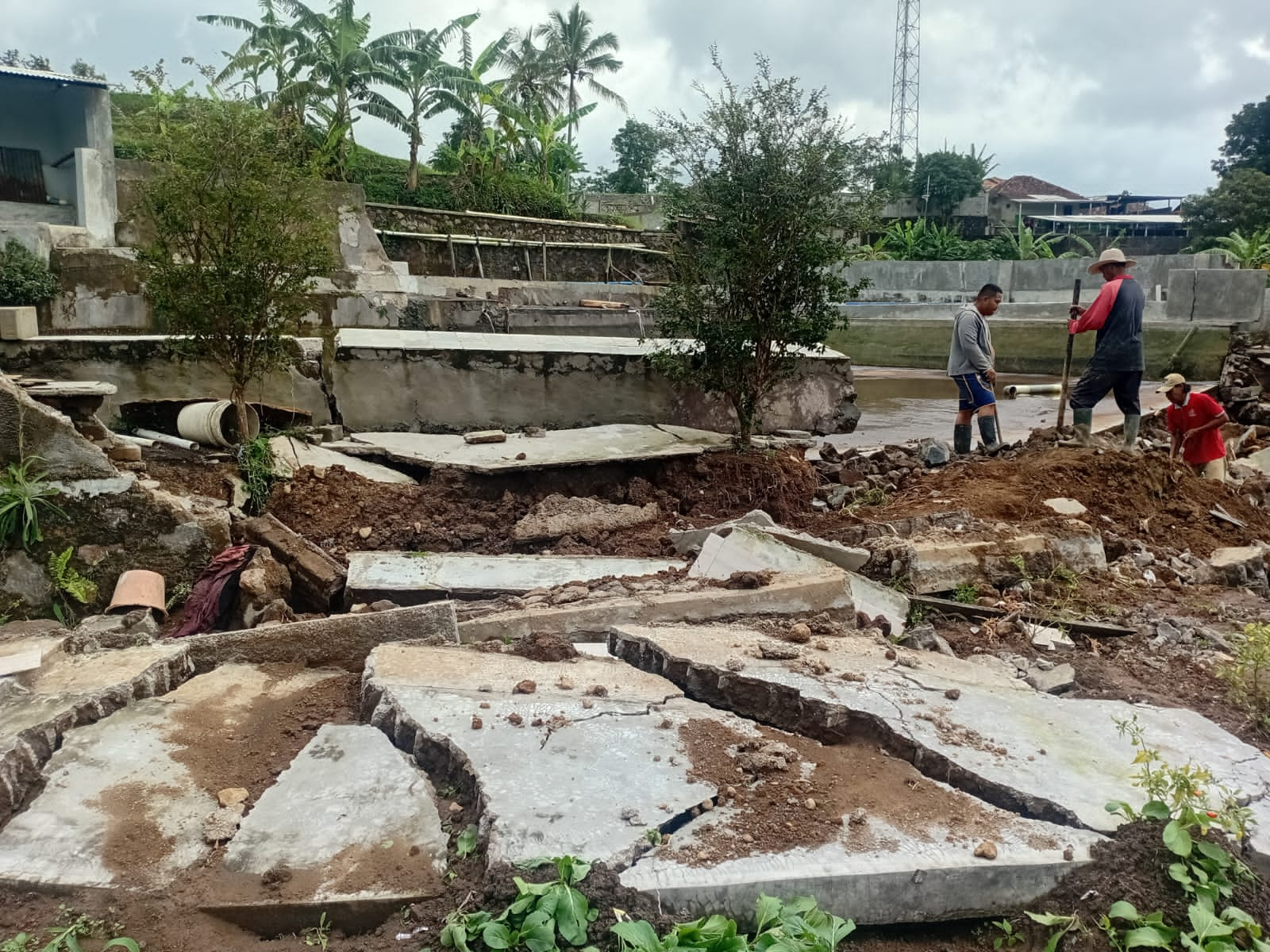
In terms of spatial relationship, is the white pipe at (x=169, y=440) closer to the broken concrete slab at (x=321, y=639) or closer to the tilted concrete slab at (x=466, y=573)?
the tilted concrete slab at (x=466, y=573)

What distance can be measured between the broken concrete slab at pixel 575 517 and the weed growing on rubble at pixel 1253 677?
3.50 m

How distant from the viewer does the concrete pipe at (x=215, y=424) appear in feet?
21.7

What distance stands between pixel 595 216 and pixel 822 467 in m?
27.1

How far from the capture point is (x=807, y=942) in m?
1.75

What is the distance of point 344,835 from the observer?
213 cm

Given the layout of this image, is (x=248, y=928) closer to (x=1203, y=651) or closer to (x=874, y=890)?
(x=874, y=890)

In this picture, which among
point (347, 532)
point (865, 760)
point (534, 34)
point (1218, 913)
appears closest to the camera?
point (1218, 913)

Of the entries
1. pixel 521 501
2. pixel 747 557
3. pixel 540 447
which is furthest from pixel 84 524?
pixel 747 557

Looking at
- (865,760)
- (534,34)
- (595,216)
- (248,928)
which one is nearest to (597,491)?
(865,760)

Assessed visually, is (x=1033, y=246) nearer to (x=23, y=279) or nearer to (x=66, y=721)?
(x=23, y=279)

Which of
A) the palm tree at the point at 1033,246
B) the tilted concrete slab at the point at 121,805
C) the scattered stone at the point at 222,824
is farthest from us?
the palm tree at the point at 1033,246

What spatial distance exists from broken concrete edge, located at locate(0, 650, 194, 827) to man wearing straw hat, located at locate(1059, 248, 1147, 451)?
6857 millimetres

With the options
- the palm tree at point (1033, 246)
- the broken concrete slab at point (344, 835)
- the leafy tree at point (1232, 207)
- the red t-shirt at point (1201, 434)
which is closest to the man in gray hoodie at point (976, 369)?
the red t-shirt at point (1201, 434)

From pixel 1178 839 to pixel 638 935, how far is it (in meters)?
1.20
